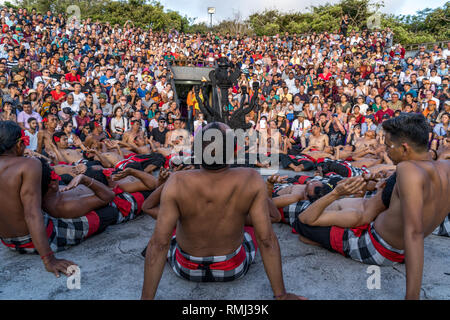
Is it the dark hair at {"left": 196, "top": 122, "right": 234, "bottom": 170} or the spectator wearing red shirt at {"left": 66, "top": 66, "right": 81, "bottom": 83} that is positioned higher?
the spectator wearing red shirt at {"left": 66, "top": 66, "right": 81, "bottom": 83}

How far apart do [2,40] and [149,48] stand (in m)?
5.47

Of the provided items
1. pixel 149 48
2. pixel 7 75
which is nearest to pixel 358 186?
pixel 7 75

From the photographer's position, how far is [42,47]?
1077 cm

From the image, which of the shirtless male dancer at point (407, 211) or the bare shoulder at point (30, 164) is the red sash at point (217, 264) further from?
the bare shoulder at point (30, 164)

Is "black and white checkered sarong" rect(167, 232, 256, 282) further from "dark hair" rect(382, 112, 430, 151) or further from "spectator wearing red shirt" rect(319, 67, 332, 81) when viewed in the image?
"spectator wearing red shirt" rect(319, 67, 332, 81)

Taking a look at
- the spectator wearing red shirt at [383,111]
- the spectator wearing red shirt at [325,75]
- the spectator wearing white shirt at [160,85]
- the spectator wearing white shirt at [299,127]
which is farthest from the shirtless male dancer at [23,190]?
the spectator wearing red shirt at [325,75]

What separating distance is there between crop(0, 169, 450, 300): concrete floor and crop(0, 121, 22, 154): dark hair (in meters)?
0.90

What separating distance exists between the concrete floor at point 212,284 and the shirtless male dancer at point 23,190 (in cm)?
19

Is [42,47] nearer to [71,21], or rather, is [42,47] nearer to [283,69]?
[71,21]

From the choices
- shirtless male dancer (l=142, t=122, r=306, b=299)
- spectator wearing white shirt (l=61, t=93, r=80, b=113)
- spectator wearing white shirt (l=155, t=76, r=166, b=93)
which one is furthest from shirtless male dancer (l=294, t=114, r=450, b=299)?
spectator wearing white shirt (l=155, t=76, r=166, b=93)

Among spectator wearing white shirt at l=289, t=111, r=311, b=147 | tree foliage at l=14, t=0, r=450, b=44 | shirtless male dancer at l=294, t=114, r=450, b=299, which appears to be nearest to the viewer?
shirtless male dancer at l=294, t=114, r=450, b=299

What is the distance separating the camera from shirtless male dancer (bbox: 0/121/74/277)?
215 centimetres

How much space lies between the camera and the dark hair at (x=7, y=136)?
7.17ft

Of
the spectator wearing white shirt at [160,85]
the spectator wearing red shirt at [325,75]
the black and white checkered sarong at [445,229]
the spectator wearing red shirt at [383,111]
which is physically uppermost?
the spectator wearing red shirt at [325,75]
